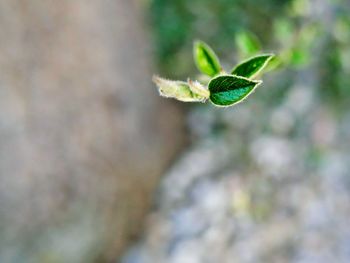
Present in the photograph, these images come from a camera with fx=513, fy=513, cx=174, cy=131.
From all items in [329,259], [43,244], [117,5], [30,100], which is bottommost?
[329,259]

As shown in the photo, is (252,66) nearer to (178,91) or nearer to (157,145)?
(178,91)

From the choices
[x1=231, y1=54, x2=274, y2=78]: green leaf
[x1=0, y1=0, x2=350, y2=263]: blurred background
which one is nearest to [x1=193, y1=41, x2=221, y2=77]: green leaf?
[x1=231, y1=54, x2=274, y2=78]: green leaf

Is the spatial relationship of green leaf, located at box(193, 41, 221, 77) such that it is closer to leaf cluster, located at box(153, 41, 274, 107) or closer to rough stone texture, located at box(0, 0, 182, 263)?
leaf cluster, located at box(153, 41, 274, 107)

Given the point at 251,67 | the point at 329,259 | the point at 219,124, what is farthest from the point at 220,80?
the point at 219,124

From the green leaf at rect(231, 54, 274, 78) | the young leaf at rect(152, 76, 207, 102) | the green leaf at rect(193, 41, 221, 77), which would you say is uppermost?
the green leaf at rect(193, 41, 221, 77)

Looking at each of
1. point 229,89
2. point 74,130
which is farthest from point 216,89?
point 74,130

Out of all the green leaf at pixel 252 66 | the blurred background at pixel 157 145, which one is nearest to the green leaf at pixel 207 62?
the green leaf at pixel 252 66

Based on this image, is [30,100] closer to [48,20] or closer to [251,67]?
[48,20]
